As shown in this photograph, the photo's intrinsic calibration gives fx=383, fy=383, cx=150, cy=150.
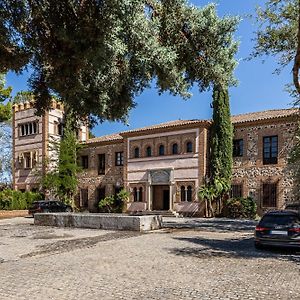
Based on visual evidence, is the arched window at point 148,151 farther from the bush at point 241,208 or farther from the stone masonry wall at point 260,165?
the bush at point 241,208

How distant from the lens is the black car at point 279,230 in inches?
493

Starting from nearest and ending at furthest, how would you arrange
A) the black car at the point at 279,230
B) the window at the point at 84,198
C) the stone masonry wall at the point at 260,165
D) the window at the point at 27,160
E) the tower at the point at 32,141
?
the black car at the point at 279,230
the stone masonry wall at the point at 260,165
the window at the point at 84,198
the tower at the point at 32,141
the window at the point at 27,160

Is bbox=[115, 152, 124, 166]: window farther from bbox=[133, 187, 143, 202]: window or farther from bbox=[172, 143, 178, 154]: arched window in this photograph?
bbox=[172, 143, 178, 154]: arched window

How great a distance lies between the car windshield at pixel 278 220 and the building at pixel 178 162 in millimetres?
14179

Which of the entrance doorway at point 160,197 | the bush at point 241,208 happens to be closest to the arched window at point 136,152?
the entrance doorway at point 160,197

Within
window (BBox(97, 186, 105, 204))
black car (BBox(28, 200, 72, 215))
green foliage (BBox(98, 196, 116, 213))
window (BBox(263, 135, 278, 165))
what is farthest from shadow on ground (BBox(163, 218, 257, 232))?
window (BBox(97, 186, 105, 204))

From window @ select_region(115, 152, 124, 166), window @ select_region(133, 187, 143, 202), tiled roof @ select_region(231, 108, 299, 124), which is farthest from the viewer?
window @ select_region(115, 152, 124, 166)

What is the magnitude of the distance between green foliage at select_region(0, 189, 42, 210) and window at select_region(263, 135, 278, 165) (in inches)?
973

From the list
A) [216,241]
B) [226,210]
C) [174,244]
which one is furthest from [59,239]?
[226,210]

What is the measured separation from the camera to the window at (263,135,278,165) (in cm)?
3067

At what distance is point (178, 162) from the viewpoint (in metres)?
34.9

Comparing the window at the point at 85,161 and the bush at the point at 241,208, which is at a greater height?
the window at the point at 85,161

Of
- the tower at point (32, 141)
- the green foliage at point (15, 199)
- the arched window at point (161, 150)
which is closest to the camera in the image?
the arched window at point (161, 150)

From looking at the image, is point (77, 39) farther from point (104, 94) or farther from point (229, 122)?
point (229, 122)
